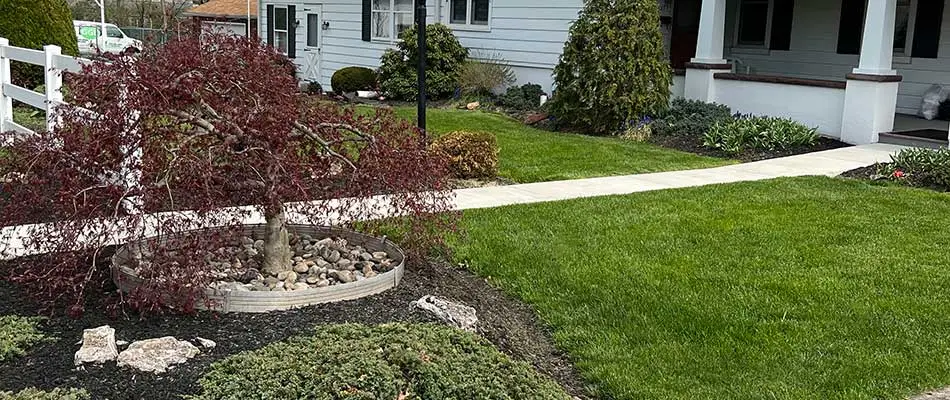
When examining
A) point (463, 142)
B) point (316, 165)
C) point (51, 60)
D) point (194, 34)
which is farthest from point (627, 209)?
point (51, 60)

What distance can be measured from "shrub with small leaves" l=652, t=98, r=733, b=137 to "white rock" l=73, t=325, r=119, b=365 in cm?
977

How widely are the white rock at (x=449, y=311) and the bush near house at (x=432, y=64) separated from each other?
1303 cm

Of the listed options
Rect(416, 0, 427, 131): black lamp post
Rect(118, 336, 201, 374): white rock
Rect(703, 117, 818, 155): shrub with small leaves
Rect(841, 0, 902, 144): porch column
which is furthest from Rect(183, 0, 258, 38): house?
Rect(118, 336, 201, 374): white rock

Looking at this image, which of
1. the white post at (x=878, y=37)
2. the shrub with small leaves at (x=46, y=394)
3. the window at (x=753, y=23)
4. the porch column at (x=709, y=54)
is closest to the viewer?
the shrub with small leaves at (x=46, y=394)

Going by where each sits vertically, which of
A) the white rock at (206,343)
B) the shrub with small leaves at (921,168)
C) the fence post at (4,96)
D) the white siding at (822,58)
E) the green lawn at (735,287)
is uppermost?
the white siding at (822,58)

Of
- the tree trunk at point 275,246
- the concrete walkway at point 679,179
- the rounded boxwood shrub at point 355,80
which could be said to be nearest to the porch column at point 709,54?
the concrete walkway at point 679,179

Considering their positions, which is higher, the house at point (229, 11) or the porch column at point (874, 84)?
the house at point (229, 11)

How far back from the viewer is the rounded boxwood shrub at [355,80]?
788 inches

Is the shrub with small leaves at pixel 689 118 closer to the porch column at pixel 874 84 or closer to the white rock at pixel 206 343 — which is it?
the porch column at pixel 874 84

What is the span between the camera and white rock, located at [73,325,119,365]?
3.64m

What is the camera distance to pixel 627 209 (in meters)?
7.52

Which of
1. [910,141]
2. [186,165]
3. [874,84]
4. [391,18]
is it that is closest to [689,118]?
[874,84]

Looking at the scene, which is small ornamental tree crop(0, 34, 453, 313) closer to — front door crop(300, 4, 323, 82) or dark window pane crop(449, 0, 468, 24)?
dark window pane crop(449, 0, 468, 24)

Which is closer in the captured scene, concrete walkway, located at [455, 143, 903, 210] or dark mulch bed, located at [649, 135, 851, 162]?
concrete walkway, located at [455, 143, 903, 210]
